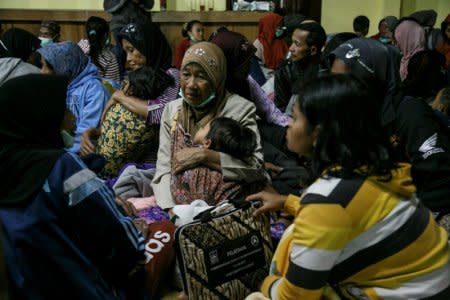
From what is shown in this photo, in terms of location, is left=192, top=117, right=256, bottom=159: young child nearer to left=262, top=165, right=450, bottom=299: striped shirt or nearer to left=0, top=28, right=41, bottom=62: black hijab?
left=262, top=165, right=450, bottom=299: striped shirt

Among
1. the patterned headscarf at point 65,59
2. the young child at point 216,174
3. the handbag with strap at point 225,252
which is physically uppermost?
the patterned headscarf at point 65,59

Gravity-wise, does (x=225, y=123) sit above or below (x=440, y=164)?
above

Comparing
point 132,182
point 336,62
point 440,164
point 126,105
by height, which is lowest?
point 132,182

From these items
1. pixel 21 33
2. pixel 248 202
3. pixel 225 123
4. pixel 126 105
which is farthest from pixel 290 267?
pixel 21 33

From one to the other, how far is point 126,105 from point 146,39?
2.25 ft

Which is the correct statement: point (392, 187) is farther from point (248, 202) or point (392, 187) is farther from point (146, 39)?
point (146, 39)

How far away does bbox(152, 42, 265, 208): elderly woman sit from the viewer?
7.80 feet

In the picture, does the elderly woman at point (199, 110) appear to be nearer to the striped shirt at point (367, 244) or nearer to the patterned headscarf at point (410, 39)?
the striped shirt at point (367, 244)

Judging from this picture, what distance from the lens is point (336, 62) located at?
8.29 ft

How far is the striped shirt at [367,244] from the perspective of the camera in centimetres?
128

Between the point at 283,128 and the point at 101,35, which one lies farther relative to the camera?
the point at 101,35

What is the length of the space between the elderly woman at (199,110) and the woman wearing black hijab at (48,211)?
0.70 metres

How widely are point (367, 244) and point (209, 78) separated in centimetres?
135

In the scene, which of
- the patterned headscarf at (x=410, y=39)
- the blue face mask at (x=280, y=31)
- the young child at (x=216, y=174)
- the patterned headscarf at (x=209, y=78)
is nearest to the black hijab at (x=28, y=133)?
the young child at (x=216, y=174)
